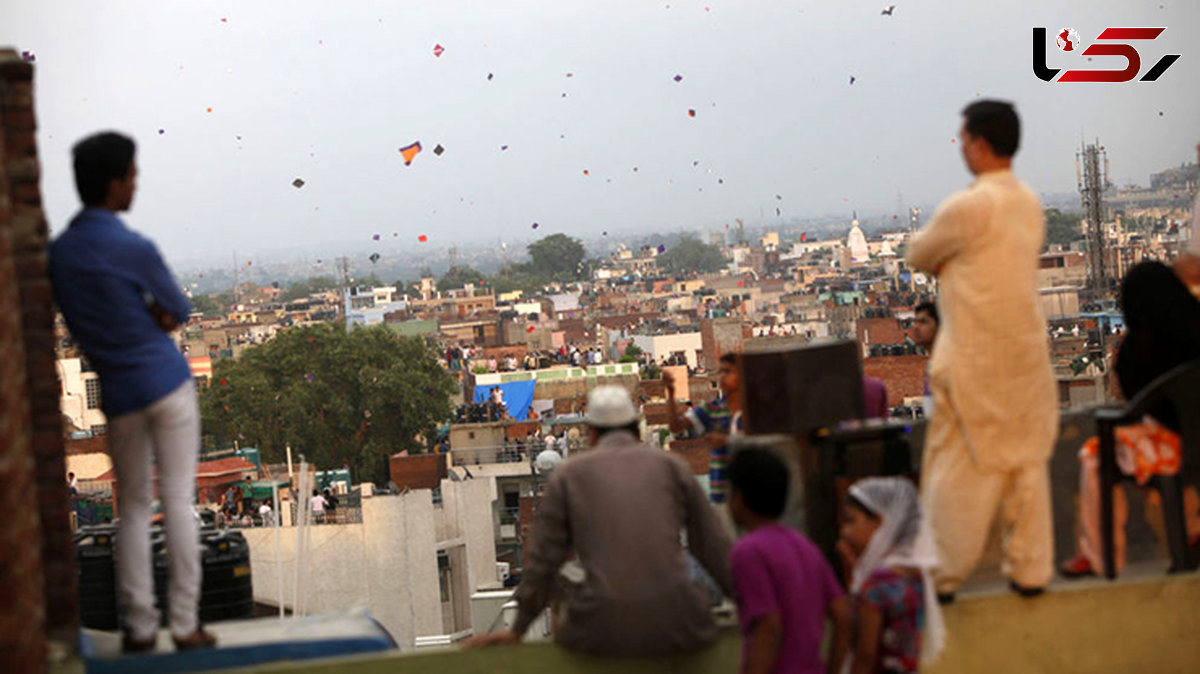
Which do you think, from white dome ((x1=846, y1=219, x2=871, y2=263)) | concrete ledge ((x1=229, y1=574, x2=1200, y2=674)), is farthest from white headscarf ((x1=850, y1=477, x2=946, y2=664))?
white dome ((x1=846, y1=219, x2=871, y2=263))

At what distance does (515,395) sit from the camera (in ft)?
160

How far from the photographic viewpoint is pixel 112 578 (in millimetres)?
4246

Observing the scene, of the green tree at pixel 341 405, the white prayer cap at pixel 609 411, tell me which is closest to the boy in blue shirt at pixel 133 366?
the white prayer cap at pixel 609 411

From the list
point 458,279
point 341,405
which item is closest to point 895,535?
point 341,405

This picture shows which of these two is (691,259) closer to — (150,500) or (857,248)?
(857,248)

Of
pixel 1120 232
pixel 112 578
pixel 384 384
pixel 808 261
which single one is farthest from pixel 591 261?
pixel 112 578

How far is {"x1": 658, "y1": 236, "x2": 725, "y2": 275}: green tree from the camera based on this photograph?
170312mm

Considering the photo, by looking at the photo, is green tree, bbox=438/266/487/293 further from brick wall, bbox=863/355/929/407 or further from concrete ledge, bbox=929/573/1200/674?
concrete ledge, bbox=929/573/1200/674

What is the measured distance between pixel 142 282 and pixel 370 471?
49344 millimetres

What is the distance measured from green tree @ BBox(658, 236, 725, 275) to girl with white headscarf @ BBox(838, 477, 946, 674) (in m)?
164

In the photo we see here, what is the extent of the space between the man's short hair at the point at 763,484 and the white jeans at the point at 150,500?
4.19 ft

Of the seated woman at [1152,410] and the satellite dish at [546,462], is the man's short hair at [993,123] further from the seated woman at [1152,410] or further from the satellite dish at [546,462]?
the satellite dish at [546,462]

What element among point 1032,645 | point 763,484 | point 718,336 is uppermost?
point 763,484

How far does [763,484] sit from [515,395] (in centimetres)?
4570
